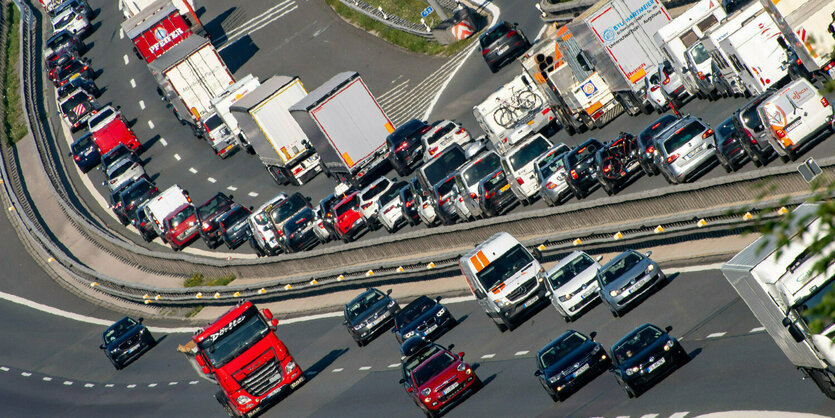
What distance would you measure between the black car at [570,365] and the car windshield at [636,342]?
1318 millimetres

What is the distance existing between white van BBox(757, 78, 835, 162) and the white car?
64504mm

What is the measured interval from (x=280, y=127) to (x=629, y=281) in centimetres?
2674

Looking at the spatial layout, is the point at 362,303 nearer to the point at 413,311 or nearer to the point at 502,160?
the point at 413,311

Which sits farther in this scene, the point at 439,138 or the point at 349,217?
the point at 439,138

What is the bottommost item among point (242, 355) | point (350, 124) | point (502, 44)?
point (242, 355)

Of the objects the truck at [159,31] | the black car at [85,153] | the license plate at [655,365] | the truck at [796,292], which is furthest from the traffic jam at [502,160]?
the truck at [159,31]

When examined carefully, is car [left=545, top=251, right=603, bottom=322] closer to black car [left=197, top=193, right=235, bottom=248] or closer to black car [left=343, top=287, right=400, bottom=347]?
black car [left=343, top=287, right=400, bottom=347]

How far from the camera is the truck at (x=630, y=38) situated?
38.9 m

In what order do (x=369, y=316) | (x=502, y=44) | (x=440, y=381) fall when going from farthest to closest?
(x=502, y=44) < (x=369, y=316) < (x=440, y=381)

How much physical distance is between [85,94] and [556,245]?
147 feet

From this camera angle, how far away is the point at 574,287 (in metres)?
28.4

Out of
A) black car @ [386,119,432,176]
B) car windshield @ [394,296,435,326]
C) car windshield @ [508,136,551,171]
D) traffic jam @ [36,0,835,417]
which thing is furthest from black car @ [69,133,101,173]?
car windshield @ [394,296,435,326]

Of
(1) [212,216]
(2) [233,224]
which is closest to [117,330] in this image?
(2) [233,224]

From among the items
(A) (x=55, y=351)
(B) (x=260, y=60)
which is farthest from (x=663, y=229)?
(B) (x=260, y=60)
